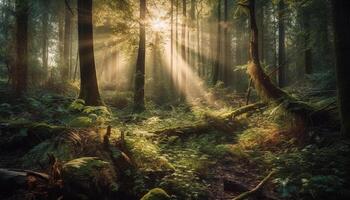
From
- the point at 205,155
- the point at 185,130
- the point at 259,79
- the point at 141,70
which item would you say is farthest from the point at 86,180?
the point at 141,70

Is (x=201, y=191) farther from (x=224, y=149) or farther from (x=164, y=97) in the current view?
(x=164, y=97)

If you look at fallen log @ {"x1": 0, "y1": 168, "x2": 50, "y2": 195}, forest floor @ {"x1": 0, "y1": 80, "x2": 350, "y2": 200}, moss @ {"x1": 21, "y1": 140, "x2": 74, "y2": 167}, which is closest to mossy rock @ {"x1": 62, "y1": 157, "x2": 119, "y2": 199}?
forest floor @ {"x1": 0, "y1": 80, "x2": 350, "y2": 200}

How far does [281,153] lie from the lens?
851cm

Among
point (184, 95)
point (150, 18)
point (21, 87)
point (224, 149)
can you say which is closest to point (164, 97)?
point (184, 95)

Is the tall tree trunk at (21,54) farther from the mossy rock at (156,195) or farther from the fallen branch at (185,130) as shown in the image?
the mossy rock at (156,195)

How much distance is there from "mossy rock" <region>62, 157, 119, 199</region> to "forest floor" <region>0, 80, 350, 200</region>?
0.51 ft

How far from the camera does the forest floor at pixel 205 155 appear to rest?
623 centimetres

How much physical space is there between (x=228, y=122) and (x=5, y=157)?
7.12m

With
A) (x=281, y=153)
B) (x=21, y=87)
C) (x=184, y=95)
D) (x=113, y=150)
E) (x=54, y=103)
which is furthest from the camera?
(x=184, y=95)

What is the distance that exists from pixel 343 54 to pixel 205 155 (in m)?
4.09

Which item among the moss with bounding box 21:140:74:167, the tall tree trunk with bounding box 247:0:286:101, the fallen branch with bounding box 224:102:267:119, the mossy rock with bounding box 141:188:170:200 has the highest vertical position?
the tall tree trunk with bounding box 247:0:286:101

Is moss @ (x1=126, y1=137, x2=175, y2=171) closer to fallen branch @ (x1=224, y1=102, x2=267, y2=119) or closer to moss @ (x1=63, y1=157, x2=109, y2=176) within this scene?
moss @ (x1=63, y1=157, x2=109, y2=176)

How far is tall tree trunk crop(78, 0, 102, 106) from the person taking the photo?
37.9 ft

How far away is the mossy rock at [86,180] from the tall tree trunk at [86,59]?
588 centimetres
